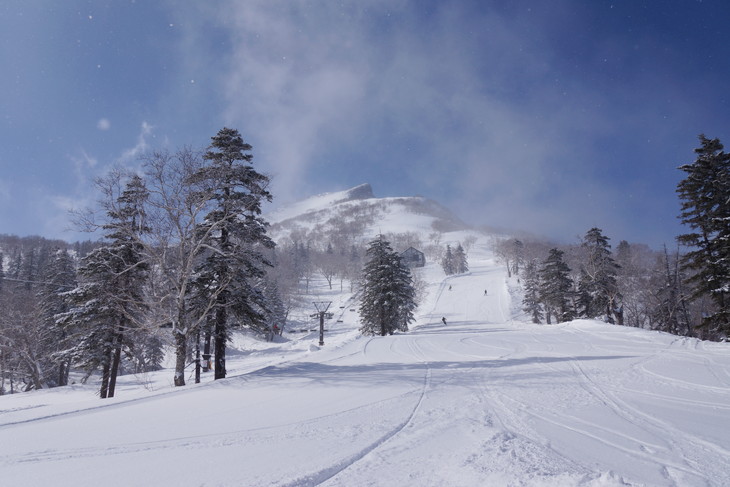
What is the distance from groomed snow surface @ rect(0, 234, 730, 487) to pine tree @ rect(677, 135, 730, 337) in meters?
10.5

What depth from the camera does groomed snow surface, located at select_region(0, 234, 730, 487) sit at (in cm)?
364

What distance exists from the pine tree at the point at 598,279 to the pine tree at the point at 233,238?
3450 cm

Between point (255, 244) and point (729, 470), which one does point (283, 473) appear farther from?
point (255, 244)

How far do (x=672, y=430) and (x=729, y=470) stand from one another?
4.97 ft

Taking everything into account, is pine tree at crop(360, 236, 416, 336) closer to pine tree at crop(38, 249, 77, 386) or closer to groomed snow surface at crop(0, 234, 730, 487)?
A: groomed snow surface at crop(0, 234, 730, 487)

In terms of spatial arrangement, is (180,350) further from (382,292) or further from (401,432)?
(382,292)

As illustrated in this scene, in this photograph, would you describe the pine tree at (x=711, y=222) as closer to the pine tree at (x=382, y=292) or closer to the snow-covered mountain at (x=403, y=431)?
the snow-covered mountain at (x=403, y=431)

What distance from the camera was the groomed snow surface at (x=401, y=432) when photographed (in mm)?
3643

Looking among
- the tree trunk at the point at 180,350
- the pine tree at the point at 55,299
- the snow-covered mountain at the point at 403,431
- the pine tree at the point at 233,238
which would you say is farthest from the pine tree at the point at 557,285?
the pine tree at the point at 55,299

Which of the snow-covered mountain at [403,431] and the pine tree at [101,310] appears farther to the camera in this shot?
the pine tree at [101,310]

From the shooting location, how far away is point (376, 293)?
112ft

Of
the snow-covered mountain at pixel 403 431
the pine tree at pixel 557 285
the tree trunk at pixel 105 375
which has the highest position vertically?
the pine tree at pixel 557 285

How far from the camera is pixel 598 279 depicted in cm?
3512

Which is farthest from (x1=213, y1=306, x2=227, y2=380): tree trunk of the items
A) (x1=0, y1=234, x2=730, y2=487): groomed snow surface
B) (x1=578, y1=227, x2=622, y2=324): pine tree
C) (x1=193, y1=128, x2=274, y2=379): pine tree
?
(x1=578, y1=227, x2=622, y2=324): pine tree
